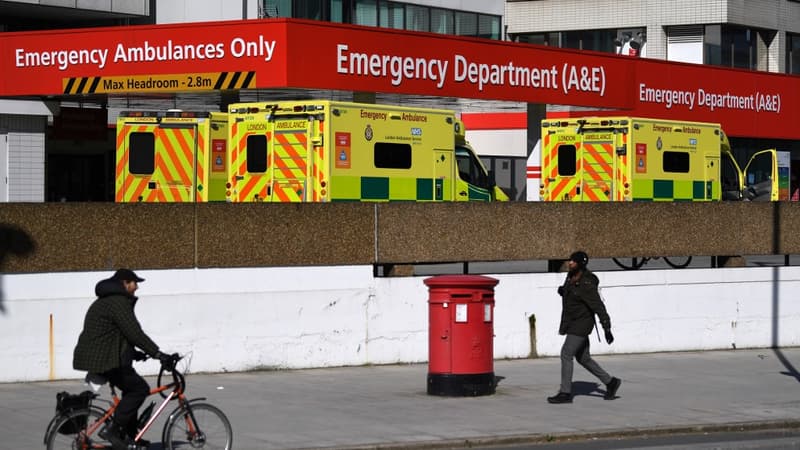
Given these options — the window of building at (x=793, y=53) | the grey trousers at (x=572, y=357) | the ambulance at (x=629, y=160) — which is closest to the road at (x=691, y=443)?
the grey trousers at (x=572, y=357)

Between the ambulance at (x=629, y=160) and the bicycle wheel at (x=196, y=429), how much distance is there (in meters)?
19.5

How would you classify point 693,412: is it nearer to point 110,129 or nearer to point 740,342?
point 740,342

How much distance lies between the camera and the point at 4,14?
34.3 metres

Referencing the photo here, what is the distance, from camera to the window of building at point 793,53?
4866 centimetres

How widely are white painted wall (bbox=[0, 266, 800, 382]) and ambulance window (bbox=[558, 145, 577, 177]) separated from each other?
9.20m

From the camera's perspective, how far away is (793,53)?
49094 mm

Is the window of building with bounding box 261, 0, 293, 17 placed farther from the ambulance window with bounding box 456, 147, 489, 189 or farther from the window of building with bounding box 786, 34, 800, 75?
the window of building with bounding box 786, 34, 800, 75

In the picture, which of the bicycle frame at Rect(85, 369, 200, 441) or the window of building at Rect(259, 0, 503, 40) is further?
the window of building at Rect(259, 0, 503, 40)

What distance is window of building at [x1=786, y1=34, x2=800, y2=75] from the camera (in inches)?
1916

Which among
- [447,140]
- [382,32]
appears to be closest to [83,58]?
[382,32]

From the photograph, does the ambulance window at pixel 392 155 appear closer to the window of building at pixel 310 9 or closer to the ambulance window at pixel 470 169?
the ambulance window at pixel 470 169

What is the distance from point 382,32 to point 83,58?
6.68 meters

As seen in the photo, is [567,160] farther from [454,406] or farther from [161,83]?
[454,406]

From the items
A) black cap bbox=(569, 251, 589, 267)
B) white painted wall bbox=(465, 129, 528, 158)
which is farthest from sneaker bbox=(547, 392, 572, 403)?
white painted wall bbox=(465, 129, 528, 158)
